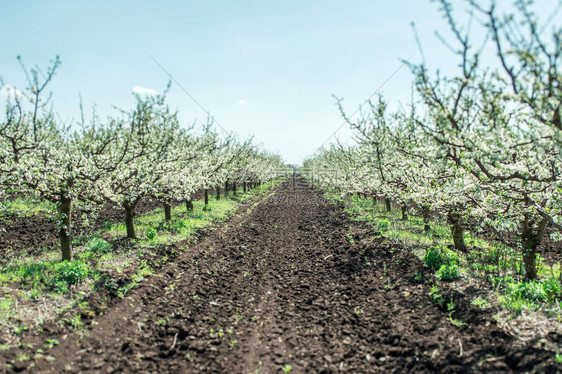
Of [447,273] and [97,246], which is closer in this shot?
[447,273]

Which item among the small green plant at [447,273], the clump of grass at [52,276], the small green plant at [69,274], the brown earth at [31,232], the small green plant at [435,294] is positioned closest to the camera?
the small green plant at [435,294]

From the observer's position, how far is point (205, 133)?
23.8m

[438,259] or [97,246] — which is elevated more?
[97,246]

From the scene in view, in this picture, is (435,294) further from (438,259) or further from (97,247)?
(97,247)

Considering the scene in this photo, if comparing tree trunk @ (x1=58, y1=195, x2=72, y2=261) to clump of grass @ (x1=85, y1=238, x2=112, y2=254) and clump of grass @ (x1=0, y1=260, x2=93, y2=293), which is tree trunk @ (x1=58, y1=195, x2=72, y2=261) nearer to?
clump of grass @ (x1=0, y1=260, x2=93, y2=293)

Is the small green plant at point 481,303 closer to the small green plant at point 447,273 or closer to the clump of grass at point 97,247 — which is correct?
the small green plant at point 447,273

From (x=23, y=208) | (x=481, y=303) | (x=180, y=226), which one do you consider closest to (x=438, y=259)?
(x=481, y=303)

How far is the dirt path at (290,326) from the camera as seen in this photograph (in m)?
5.07

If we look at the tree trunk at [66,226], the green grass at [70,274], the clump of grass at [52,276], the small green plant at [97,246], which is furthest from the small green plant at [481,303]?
the small green plant at [97,246]

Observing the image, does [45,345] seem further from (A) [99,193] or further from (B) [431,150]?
(B) [431,150]

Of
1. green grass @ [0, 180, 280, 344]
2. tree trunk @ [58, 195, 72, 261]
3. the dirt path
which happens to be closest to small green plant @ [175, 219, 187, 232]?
green grass @ [0, 180, 280, 344]

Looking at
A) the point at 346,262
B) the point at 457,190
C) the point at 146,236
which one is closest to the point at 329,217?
the point at 346,262

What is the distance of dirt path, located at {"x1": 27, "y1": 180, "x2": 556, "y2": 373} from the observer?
199 inches

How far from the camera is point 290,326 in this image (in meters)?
6.43
